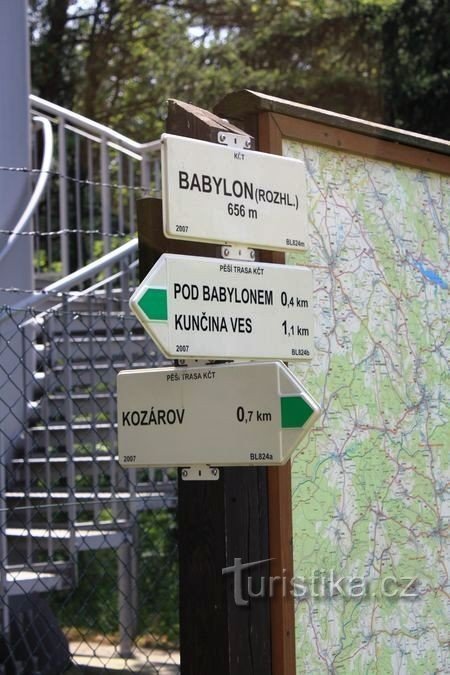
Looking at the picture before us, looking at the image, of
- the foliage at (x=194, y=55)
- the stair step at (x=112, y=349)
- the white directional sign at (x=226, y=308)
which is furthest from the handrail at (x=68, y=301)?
the foliage at (x=194, y=55)

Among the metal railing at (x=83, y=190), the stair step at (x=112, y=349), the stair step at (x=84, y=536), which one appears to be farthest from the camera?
the metal railing at (x=83, y=190)

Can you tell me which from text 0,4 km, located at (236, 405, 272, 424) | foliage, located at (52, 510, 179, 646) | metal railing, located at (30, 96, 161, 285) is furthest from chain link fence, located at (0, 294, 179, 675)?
foliage, located at (52, 510, 179, 646)

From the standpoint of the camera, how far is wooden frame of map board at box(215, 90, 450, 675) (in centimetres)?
337

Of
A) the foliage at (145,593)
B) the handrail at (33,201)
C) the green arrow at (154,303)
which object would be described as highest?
the handrail at (33,201)

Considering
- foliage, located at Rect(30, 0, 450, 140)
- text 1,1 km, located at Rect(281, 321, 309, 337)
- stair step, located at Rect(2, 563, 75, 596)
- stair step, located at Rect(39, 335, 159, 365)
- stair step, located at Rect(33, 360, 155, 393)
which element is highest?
foliage, located at Rect(30, 0, 450, 140)

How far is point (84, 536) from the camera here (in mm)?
6219

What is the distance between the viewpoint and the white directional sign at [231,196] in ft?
9.66

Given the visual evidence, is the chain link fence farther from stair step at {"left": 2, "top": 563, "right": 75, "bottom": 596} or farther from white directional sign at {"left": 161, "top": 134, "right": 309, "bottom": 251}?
white directional sign at {"left": 161, "top": 134, "right": 309, "bottom": 251}

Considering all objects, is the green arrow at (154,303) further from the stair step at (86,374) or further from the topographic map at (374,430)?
the stair step at (86,374)

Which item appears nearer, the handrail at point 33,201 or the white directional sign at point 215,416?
the white directional sign at point 215,416

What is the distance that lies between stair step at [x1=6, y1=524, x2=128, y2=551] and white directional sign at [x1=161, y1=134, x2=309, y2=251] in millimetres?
3244

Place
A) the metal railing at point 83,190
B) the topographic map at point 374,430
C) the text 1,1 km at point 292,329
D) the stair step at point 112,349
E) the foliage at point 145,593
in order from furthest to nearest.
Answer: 1. the foliage at point 145,593
2. the metal railing at point 83,190
3. the stair step at point 112,349
4. the topographic map at point 374,430
5. the text 1,1 km at point 292,329

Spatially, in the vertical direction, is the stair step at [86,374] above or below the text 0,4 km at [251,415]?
Answer: above

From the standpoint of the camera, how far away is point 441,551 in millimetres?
4047
